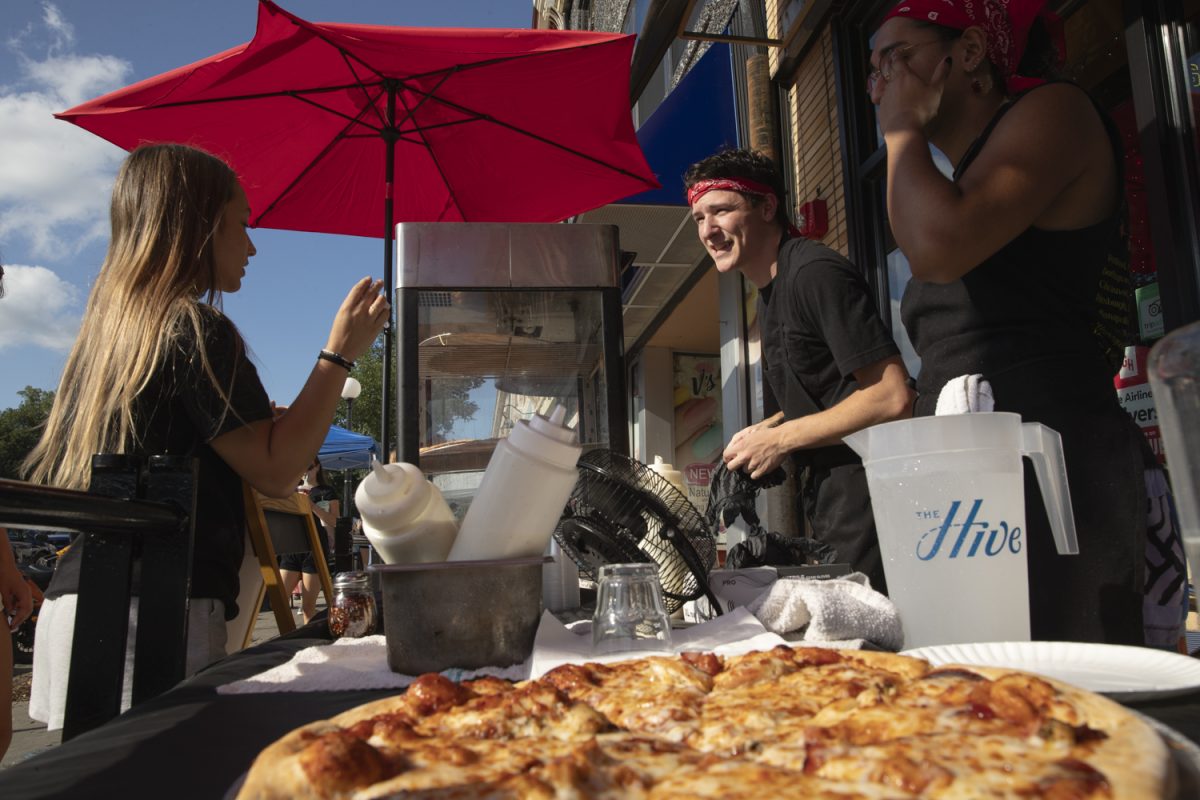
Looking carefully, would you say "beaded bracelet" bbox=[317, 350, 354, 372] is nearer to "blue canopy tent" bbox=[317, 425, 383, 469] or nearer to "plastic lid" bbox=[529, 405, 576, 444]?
"plastic lid" bbox=[529, 405, 576, 444]

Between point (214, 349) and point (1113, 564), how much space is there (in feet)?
6.41

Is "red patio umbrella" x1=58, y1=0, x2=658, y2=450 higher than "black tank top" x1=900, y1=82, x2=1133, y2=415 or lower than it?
higher

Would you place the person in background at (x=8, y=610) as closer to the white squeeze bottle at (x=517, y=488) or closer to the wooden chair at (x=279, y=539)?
the wooden chair at (x=279, y=539)

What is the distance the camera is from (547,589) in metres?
2.00

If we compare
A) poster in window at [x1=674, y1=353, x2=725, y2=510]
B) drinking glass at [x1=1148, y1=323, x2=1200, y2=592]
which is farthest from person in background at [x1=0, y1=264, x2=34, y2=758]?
poster in window at [x1=674, y1=353, x2=725, y2=510]

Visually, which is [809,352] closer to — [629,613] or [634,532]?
[634,532]

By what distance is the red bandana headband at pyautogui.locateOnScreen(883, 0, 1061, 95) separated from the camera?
168 centimetres

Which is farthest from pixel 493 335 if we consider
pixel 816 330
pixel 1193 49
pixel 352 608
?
pixel 1193 49

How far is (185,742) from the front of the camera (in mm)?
880

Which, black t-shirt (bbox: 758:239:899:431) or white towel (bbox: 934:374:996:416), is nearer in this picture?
white towel (bbox: 934:374:996:416)

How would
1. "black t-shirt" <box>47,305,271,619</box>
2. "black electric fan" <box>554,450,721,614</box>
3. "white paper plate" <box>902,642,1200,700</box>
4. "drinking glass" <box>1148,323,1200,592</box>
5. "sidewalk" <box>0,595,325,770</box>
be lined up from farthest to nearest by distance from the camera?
"sidewalk" <box>0,595,325,770</box>, "black t-shirt" <box>47,305,271,619</box>, "black electric fan" <box>554,450,721,614</box>, "white paper plate" <box>902,642,1200,700</box>, "drinking glass" <box>1148,323,1200,592</box>

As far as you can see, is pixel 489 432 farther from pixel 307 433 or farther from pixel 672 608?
pixel 672 608

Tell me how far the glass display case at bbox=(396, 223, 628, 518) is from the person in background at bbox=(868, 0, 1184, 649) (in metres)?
Answer: 1.92

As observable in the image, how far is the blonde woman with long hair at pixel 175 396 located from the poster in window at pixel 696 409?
10323 millimetres
